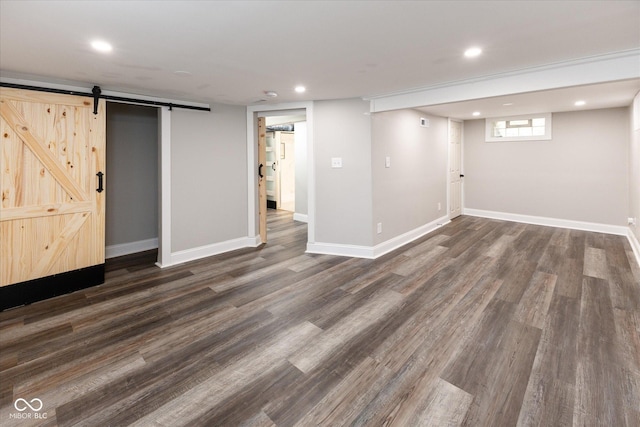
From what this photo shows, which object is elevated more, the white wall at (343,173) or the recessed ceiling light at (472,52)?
the recessed ceiling light at (472,52)

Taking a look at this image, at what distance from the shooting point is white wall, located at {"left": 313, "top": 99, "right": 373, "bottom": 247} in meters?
4.21

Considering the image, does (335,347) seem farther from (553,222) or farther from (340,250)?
(553,222)

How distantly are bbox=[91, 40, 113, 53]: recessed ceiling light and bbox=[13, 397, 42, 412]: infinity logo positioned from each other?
2.30 m

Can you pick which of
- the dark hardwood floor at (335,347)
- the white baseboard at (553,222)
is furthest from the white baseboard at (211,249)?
the white baseboard at (553,222)

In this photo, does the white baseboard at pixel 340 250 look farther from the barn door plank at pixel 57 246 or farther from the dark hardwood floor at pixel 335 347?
the barn door plank at pixel 57 246

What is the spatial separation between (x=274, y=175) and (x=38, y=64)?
5.74 m

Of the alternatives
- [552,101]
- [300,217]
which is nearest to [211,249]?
[300,217]

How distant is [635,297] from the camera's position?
297 centimetres

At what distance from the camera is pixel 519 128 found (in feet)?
20.9

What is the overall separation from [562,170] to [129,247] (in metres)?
7.64

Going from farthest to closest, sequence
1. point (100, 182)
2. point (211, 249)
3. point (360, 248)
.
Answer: point (211, 249), point (360, 248), point (100, 182)

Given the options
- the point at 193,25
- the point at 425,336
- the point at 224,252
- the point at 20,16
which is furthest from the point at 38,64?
the point at 425,336

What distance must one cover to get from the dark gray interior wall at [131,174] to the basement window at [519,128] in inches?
256

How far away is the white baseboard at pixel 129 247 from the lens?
4.46m
